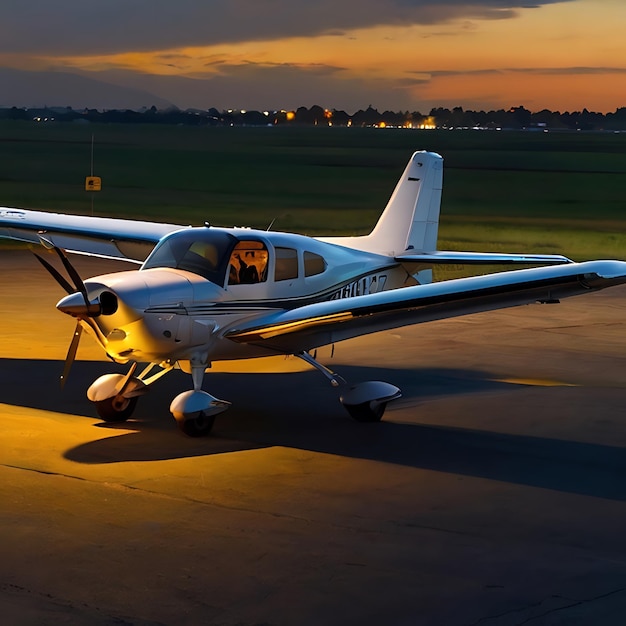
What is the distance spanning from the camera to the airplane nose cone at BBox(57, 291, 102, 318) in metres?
11.4

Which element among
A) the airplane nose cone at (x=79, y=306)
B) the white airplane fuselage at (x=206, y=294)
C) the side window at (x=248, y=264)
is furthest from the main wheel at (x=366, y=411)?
the airplane nose cone at (x=79, y=306)

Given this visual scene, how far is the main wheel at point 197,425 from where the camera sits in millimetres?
11656

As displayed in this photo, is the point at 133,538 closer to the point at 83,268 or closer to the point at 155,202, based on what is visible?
the point at 83,268

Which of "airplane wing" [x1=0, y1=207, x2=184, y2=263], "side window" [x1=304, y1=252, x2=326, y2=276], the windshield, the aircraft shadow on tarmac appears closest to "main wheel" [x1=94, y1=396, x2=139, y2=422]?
the aircraft shadow on tarmac

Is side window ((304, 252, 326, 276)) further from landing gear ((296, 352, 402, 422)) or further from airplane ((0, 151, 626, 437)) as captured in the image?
landing gear ((296, 352, 402, 422))

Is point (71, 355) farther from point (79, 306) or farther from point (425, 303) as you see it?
point (425, 303)

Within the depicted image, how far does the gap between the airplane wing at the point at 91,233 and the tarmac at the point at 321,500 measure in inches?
99.1

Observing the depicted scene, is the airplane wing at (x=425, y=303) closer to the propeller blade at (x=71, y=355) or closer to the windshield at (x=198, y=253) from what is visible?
the windshield at (x=198, y=253)

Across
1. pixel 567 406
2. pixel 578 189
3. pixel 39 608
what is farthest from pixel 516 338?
pixel 578 189

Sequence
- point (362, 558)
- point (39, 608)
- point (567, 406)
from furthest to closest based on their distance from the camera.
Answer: point (567, 406), point (362, 558), point (39, 608)

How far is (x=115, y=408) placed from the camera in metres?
12.4

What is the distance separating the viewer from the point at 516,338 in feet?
60.7

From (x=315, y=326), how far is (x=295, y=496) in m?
2.92

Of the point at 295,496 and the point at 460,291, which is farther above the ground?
the point at 460,291
